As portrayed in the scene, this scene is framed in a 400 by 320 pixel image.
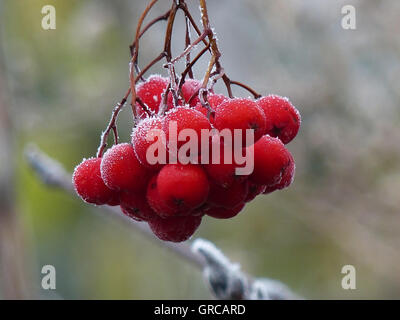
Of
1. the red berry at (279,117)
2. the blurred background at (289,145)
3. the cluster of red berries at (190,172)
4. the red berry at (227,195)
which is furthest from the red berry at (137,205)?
the blurred background at (289,145)

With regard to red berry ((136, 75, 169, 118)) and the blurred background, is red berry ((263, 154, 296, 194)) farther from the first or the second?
the blurred background

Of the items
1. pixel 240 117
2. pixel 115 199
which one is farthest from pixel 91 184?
pixel 240 117

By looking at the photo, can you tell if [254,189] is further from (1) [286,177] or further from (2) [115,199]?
(2) [115,199]

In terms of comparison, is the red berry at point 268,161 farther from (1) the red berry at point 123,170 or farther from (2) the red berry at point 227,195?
(1) the red berry at point 123,170

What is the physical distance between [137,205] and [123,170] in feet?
0.24

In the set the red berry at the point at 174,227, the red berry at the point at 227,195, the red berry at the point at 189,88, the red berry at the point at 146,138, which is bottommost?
the red berry at the point at 174,227

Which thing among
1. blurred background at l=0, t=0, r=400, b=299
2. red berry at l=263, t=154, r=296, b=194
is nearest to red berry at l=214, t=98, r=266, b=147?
red berry at l=263, t=154, r=296, b=194

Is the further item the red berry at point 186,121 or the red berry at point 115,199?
the red berry at point 115,199

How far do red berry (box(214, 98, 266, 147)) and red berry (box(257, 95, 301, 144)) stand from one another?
0.10 metres

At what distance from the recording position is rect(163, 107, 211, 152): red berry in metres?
0.87

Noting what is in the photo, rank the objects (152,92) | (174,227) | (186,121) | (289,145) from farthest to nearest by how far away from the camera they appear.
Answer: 1. (289,145)
2. (152,92)
3. (174,227)
4. (186,121)

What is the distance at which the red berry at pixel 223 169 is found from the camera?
2.90ft

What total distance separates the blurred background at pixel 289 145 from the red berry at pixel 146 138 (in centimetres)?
124

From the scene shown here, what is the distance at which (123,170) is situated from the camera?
0.93m
